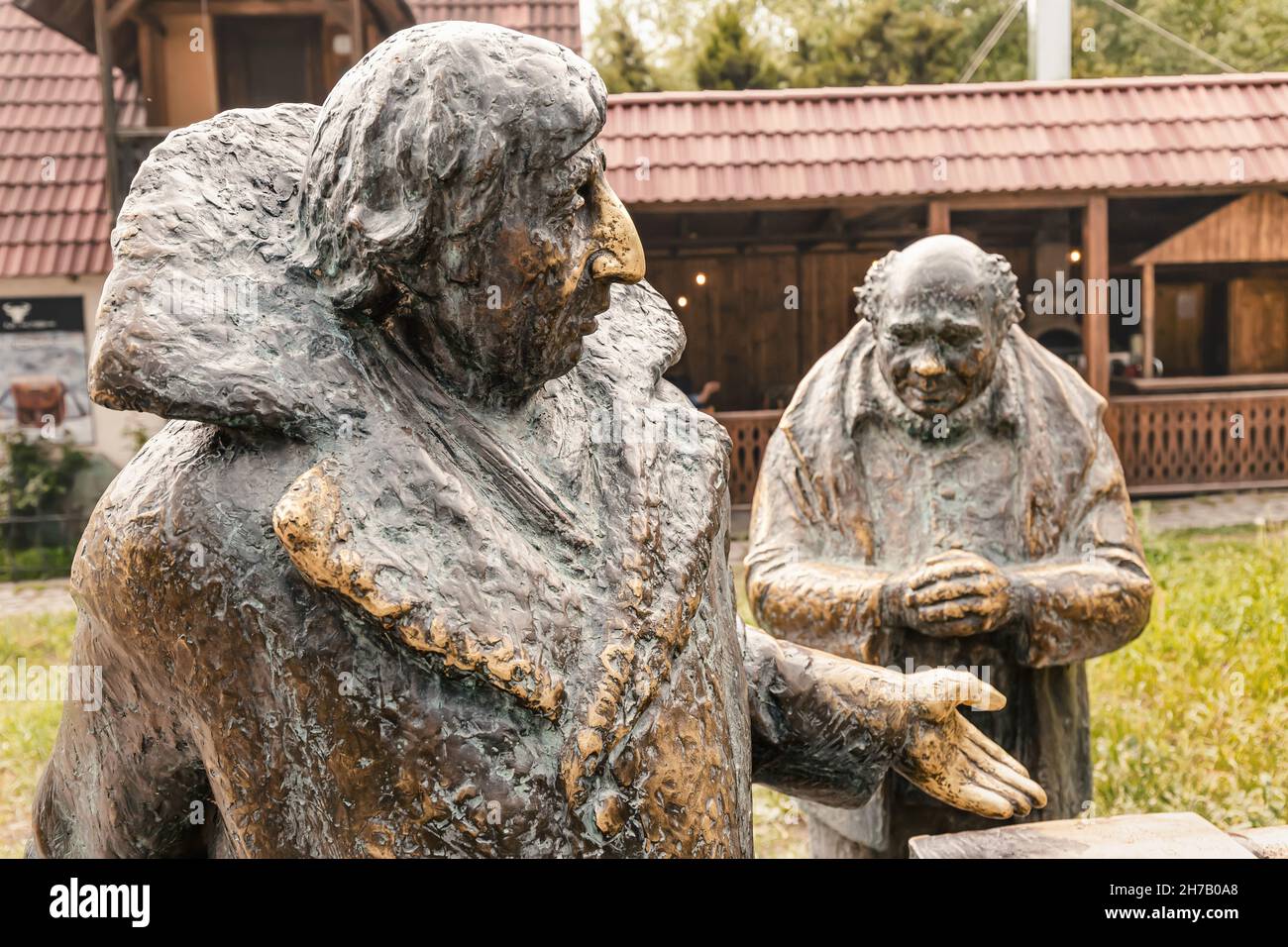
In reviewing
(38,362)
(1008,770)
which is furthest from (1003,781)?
(38,362)

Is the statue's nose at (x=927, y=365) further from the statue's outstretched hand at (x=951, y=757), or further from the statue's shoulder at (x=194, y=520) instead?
the statue's shoulder at (x=194, y=520)

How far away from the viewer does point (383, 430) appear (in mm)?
1179

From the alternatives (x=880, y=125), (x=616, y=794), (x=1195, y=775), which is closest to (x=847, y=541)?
(x=616, y=794)

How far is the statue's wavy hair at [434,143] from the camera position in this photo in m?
1.15

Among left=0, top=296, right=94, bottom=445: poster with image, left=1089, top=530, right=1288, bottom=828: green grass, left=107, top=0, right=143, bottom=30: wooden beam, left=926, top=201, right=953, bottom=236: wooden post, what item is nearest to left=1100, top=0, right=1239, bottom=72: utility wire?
left=926, top=201, right=953, bottom=236: wooden post

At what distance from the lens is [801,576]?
3.11m

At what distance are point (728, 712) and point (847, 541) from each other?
1886mm

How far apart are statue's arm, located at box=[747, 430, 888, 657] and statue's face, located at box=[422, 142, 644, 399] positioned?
186cm

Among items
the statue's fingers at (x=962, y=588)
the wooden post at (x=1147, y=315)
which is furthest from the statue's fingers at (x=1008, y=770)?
the wooden post at (x=1147, y=315)

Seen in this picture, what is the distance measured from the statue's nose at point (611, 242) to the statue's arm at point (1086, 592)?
1977 millimetres

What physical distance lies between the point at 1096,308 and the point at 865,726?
10.8m

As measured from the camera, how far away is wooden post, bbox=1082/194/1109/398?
38.5 feet

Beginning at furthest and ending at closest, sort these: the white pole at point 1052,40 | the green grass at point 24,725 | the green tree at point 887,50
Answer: the green tree at point 887,50 < the white pole at point 1052,40 < the green grass at point 24,725

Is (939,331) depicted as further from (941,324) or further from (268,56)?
(268,56)
